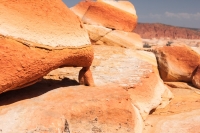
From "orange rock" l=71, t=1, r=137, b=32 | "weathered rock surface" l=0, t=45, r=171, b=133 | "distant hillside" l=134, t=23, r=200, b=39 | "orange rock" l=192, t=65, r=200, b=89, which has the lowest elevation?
"distant hillside" l=134, t=23, r=200, b=39

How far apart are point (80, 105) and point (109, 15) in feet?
14.6

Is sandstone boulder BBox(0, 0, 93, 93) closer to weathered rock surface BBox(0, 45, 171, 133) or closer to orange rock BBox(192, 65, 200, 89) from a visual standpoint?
weathered rock surface BBox(0, 45, 171, 133)

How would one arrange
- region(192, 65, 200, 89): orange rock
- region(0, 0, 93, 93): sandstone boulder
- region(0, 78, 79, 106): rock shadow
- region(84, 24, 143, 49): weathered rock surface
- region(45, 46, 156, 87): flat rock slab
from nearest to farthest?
region(0, 0, 93, 93): sandstone boulder < region(0, 78, 79, 106): rock shadow < region(45, 46, 156, 87): flat rock slab < region(192, 65, 200, 89): orange rock < region(84, 24, 143, 49): weathered rock surface

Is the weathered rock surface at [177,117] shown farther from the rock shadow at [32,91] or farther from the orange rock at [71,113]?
the rock shadow at [32,91]

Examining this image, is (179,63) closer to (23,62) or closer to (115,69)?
(115,69)

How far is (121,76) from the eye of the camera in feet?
16.8

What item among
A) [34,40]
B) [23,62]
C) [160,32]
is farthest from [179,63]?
[160,32]

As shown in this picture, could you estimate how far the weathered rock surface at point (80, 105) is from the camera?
10.2 ft

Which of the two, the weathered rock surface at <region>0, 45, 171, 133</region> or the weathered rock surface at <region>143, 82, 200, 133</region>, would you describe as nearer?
the weathered rock surface at <region>0, 45, 171, 133</region>

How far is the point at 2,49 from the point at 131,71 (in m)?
2.94

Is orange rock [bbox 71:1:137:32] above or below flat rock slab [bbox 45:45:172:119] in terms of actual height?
above

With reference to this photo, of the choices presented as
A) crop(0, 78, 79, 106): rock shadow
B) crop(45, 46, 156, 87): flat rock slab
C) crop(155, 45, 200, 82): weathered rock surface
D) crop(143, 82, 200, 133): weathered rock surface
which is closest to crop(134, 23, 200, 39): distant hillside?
crop(155, 45, 200, 82): weathered rock surface

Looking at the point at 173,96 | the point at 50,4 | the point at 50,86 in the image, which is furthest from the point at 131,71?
the point at 50,4

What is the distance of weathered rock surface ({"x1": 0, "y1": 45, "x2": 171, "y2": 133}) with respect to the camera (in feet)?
10.2
